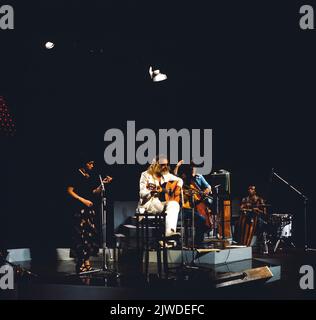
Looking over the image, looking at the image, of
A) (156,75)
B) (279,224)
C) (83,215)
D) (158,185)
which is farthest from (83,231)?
(279,224)

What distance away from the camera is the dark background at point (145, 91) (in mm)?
8383

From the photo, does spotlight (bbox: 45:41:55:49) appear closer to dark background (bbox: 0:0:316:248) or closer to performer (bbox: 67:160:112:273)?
dark background (bbox: 0:0:316:248)

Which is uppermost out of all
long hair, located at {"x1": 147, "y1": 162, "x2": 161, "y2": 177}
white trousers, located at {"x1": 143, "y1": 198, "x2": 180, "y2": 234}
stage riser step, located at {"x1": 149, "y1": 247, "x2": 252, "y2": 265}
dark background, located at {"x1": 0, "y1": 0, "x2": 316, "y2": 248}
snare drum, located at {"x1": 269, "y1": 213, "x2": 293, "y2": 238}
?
dark background, located at {"x1": 0, "y1": 0, "x2": 316, "y2": 248}

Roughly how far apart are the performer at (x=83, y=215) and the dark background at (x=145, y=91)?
26.1 inches

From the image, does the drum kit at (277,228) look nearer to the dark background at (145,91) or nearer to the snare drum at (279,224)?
the snare drum at (279,224)

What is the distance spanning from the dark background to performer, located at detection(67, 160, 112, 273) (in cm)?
66

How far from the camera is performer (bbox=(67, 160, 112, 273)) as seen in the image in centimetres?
682

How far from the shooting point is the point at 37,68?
949 centimetres

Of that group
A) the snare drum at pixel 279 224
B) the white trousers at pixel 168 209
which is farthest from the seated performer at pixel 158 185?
the snare drum at pixel 279 224

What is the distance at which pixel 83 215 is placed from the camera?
22.5ft

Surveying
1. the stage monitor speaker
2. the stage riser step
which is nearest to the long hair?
the stage riser step

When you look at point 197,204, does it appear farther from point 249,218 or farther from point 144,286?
point 144,286

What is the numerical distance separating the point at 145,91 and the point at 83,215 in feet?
16.3
